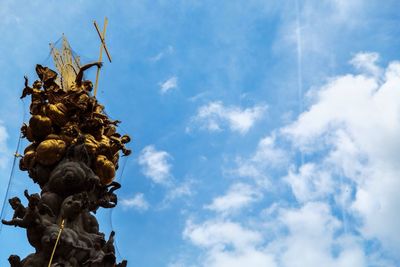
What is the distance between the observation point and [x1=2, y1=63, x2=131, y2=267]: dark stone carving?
1031cm

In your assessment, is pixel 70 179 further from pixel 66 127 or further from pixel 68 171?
pixel 66 127

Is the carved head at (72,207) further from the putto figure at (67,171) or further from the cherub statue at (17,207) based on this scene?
the cherub statue at (17,207)

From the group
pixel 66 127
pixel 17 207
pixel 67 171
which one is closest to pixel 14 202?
pixel 17 207

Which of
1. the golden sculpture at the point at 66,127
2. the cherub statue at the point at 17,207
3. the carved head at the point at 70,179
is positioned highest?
the golden sculpture at the point at 66,127

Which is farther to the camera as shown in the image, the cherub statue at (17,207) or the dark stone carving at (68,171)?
the cherub statue at (17,207)

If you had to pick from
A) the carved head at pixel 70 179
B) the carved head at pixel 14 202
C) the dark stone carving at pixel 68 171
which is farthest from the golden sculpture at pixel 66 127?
the carved head at pixel 14 202

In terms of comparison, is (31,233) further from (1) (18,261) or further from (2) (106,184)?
(2) (106,184)

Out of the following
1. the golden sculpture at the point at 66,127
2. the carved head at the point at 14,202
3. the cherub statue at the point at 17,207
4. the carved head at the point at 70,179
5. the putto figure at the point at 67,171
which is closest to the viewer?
the putto figure at the point at 67,171

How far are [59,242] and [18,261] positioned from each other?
2.63 ft

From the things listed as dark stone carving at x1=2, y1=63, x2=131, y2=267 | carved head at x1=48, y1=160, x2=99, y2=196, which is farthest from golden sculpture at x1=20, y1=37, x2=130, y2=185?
carved head at x1=48, y1=160, x2=99, y2=196

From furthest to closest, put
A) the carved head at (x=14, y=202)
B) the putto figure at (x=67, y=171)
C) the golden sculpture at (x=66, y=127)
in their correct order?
the golden sculpture at (x=66, y=127) < the carved head at (x=14, y=202) < the putto figure at (x=67, y=171)

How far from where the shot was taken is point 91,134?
1309 cm

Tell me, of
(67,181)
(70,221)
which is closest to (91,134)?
(67,181)

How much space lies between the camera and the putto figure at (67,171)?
1030cm
